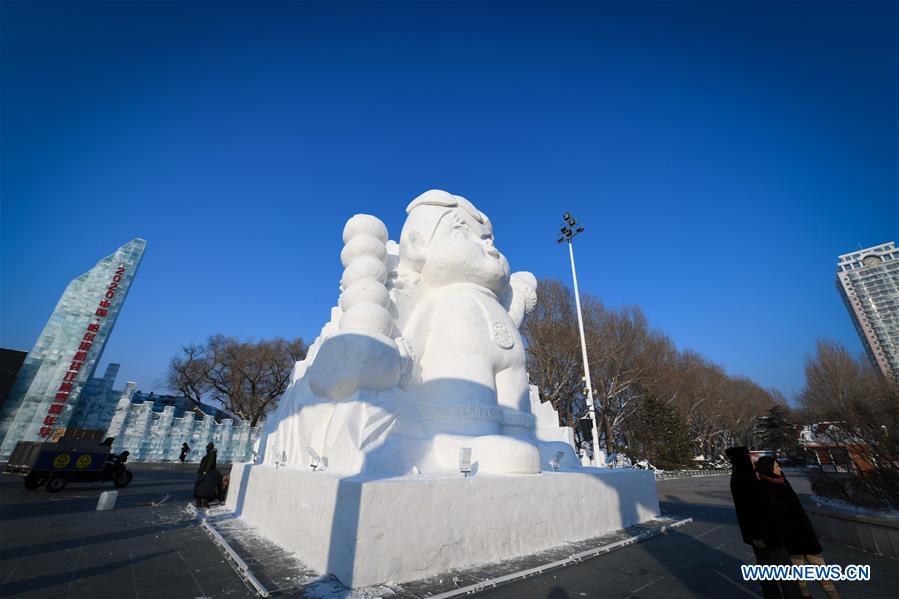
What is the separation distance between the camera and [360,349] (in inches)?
199

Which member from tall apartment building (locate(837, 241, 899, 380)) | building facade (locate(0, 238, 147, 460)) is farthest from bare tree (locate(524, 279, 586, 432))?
tall apartment building (locate(837, 241, 899, 380))

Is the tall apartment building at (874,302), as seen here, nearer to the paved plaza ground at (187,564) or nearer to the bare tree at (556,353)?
the bare tree at (556,353)

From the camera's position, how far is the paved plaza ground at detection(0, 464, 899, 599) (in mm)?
3318

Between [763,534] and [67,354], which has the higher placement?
[67,354]

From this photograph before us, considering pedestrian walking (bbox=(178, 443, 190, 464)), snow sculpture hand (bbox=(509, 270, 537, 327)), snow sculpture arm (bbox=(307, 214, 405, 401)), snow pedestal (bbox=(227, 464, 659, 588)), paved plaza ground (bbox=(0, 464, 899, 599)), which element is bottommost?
paved plaza ground (bbox=(0, 464, 899, 599))

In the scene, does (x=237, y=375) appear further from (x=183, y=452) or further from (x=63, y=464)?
(x=63, y=464)

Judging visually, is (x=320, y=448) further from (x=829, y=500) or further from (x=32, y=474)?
(x=32, y=474)

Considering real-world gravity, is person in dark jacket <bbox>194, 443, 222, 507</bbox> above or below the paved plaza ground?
above

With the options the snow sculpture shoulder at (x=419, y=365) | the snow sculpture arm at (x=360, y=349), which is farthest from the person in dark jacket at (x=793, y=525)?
the snow sculpture arm at (x=360, y=349)

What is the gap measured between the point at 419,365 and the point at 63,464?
30.1 feet

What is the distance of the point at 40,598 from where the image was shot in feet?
9.90

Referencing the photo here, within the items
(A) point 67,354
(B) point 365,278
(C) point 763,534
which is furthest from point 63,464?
(C) point 763,534

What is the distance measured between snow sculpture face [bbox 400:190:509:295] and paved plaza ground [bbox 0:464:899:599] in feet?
14.2

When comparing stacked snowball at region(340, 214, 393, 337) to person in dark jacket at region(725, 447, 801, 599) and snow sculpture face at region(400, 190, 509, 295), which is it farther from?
person in dark jacket at region(725, 447, 801, 599)
